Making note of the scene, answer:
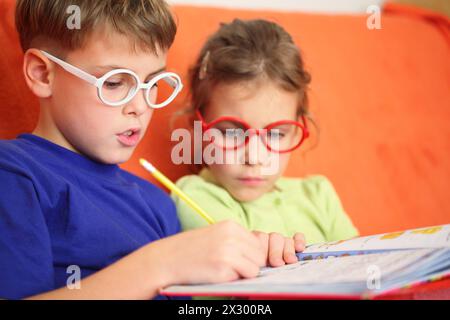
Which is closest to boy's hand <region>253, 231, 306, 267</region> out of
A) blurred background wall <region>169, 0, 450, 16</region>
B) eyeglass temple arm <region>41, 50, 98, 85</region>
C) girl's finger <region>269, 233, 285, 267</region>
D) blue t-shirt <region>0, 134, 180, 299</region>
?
girl's finger <region>269, 233, 285, 267</region>

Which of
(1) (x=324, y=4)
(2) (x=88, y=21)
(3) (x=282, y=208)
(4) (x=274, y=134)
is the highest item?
(1) (x=324, y=4)

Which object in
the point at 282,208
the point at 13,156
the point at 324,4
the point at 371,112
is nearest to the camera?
the point at 13,156

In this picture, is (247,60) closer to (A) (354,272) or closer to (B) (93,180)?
(B) (93,180)

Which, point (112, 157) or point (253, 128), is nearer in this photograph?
point (112, 157)

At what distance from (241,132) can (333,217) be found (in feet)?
1.00

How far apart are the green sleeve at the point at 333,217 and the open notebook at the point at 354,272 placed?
38 centimetres

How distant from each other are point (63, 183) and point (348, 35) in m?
0.99

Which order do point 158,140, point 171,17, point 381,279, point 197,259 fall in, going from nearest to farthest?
point 381,279 < point 197,259 < point 171,17 < point 158,140

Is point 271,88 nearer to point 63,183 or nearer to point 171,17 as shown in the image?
point 171,17

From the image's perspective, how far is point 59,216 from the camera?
833mm

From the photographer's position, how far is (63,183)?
0.84m

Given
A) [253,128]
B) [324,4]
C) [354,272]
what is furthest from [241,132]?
[324,4]

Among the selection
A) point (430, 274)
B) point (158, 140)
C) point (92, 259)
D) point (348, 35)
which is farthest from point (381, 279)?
point (348, 35)

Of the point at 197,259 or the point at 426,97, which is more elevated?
the point at 426,97
